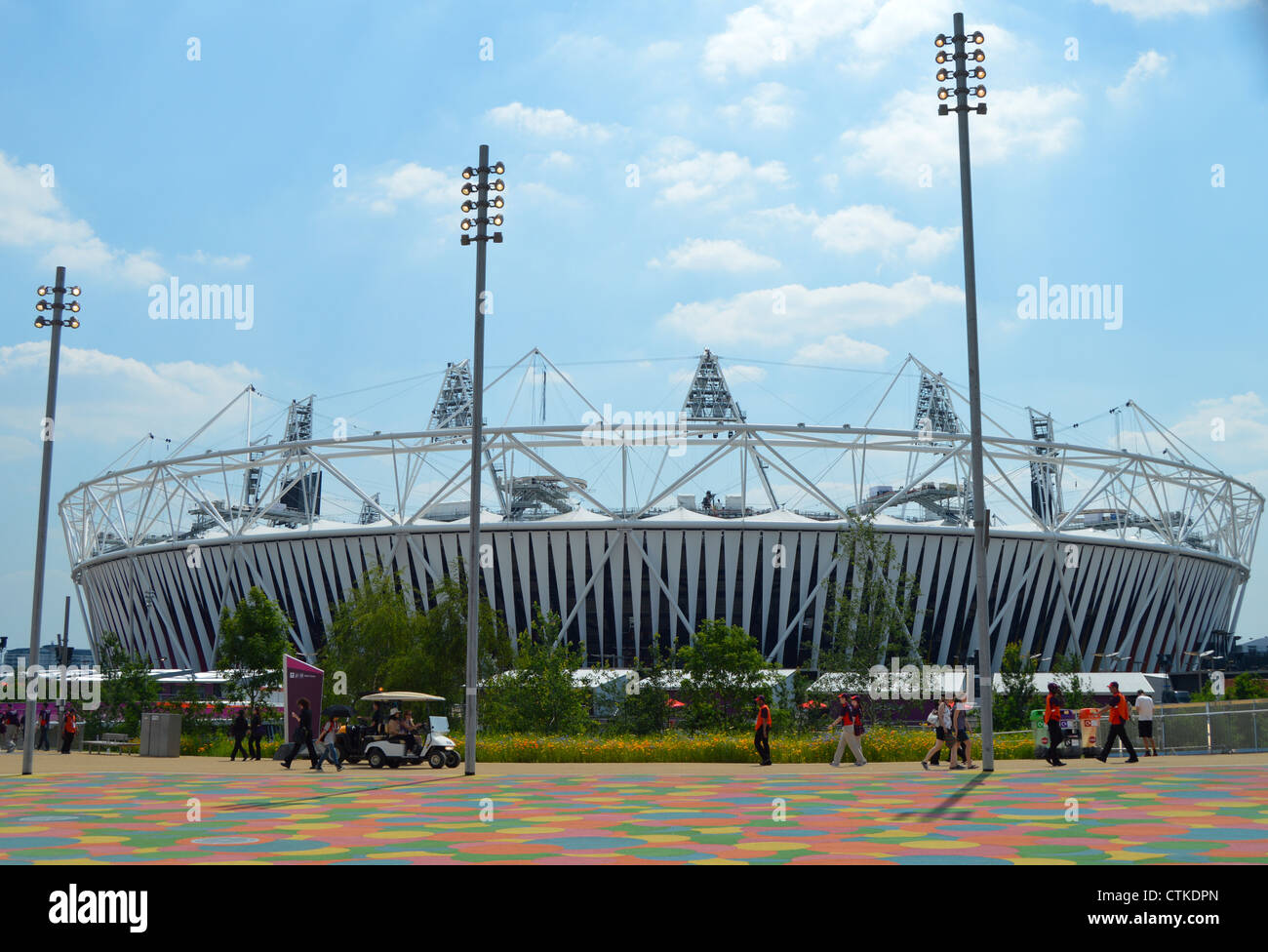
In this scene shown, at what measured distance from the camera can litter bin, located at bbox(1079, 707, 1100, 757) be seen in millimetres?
26938

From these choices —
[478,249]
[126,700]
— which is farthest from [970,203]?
[126,700]

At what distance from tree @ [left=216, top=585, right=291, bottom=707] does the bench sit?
12.4ft

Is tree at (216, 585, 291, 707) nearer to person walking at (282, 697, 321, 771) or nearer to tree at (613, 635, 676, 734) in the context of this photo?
tree at (613, 635, 676, 734)

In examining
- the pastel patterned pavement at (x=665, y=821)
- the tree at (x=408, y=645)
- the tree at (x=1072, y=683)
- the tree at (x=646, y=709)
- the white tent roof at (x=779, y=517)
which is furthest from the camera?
the white tent roof at (x=779, y=517)

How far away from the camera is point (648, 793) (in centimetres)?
1794

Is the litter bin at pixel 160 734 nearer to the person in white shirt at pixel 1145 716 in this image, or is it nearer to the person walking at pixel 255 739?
the person walking at pixel 255 739

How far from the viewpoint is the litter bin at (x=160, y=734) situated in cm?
3434

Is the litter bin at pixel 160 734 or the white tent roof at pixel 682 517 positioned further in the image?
the white tent roof at pixel 682 517

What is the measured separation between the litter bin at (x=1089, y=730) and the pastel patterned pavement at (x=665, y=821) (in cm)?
597

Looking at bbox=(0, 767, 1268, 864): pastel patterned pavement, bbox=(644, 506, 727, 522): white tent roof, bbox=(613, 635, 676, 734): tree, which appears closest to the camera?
bbox=(0, 767, 1268, 864): pastel patterned pavement

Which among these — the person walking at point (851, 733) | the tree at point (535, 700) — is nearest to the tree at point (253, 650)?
the tree at point (535, 700)

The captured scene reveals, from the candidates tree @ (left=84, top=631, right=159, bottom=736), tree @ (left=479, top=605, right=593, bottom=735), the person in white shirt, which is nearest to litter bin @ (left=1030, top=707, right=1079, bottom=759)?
the person in white shirt

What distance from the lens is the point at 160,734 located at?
34.6 meters
